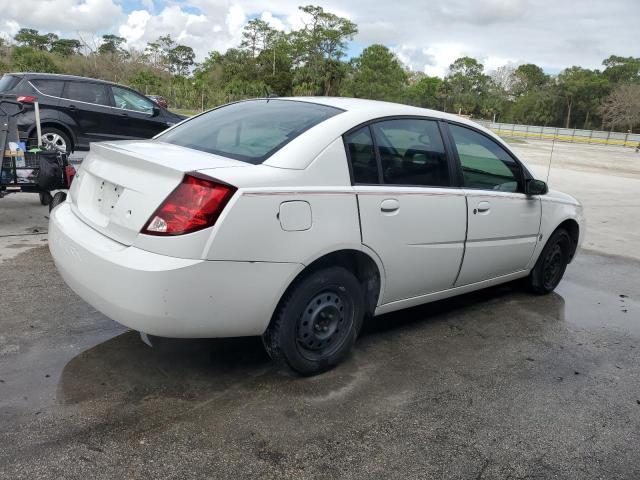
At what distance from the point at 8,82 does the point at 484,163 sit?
8.80 metres

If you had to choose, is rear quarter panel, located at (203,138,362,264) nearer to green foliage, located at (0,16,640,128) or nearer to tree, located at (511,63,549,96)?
green foliage, located at (0,16,640,128)

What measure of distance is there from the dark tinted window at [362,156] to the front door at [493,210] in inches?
36.0

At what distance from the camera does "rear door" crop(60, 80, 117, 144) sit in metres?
9.76

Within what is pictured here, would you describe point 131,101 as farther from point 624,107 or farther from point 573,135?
point 624,107

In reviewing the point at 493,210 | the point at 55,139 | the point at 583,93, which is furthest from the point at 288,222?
the point at 583,93

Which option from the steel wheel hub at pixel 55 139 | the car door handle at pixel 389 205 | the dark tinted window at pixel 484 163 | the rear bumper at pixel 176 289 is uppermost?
the dark tinted window at pixel 484 163

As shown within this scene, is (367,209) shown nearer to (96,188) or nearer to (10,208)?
(96,188)

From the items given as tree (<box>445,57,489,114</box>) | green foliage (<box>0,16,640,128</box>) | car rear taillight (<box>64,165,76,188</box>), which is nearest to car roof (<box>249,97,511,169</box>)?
car rear taillight (<box>64,165,76,188</box>)

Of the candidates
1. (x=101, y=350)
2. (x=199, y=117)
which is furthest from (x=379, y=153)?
(x=101, y=350)

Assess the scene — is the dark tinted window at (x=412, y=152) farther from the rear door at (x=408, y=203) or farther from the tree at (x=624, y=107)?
the tree at (x=624, y=107)

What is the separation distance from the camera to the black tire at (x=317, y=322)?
124 inches

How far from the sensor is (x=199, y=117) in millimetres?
4211

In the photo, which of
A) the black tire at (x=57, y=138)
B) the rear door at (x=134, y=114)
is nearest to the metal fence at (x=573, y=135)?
Result: the rear door at (x=134, y=114)

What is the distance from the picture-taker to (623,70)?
8631 cm
